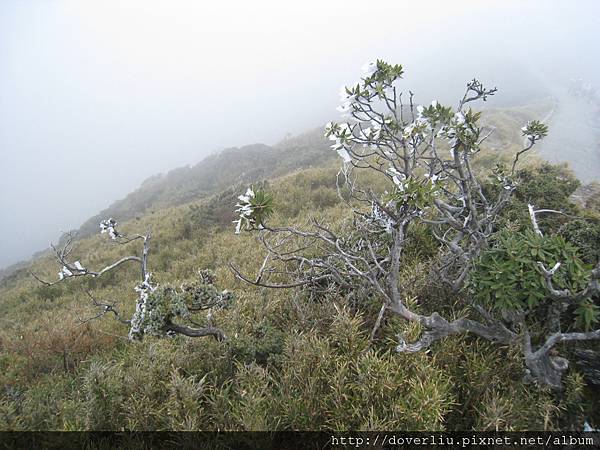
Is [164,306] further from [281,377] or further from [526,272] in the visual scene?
[526,272]

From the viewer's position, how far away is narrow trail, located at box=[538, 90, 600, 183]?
13.5m

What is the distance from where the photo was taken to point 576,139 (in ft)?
59.5

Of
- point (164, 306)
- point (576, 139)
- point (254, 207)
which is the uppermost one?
point (254, 207)

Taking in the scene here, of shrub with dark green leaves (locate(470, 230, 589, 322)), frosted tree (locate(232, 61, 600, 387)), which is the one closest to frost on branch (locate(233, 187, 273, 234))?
frosted tree (locate(232, 61, 600, 387))

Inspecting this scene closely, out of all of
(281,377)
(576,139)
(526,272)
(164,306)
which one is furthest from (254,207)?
(576,139)

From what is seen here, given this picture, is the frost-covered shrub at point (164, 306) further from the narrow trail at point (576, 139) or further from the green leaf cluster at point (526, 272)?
the narrow trail at point (576, 139)

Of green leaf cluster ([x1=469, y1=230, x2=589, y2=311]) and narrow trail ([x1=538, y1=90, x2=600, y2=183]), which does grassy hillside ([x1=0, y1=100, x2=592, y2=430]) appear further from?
narrow trail ([x1=538, y1=90, x2=600, y2=183])

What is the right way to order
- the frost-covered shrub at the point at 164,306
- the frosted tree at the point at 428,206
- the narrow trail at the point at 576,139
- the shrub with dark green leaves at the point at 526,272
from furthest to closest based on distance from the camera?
the narrow trail at the point at 576,139 < the frost-covered shrub at the point at 164,306 < the frosted tree at the point at 428,206 < the shrub with dark green leaves at the point at 526,272

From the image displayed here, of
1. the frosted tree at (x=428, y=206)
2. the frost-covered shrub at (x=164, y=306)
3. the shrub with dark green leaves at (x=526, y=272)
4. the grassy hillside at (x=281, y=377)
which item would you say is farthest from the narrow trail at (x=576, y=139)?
the frost-covered shrub at (x=164, y=306)

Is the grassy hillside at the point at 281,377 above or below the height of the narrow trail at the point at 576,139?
above

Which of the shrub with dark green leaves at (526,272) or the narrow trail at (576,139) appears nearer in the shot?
the shrub with dark green leaves at (526,272)

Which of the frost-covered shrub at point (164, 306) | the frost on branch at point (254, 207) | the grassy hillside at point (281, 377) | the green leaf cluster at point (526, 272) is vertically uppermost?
the frost on branch at point (254, 207)

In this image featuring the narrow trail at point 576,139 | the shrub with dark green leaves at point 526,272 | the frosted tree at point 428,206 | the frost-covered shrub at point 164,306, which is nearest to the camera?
the shrub with dark green leaves at point 526,272

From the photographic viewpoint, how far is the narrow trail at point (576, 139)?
13516 millimetres
